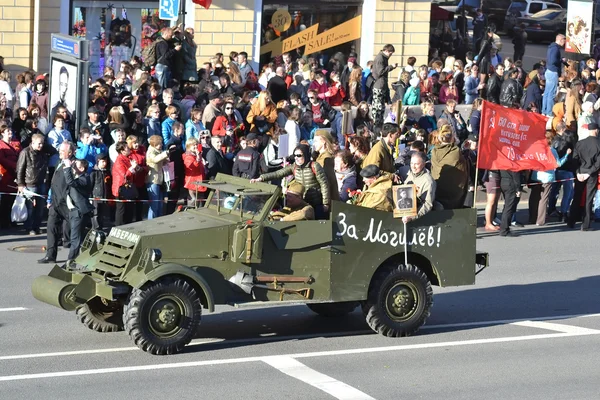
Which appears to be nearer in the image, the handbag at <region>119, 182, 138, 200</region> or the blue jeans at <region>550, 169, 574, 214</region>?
the handbag at <region>119, 182, 138, 200</region>

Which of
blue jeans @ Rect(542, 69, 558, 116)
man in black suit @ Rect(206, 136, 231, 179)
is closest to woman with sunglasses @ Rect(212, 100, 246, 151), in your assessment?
man in black suit @ Rect(206, 136, 231, 179)

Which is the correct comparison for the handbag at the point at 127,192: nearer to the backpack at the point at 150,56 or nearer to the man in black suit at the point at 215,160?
the man in black suit at the point at 215,160

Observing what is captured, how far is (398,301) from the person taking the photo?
13219 mm

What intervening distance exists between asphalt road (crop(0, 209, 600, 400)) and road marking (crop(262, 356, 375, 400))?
0.01 metres

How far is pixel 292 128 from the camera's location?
21.4 m

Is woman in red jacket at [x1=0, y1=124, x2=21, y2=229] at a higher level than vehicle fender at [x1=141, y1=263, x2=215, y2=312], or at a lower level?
higher

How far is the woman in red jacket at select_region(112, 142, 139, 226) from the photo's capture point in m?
19.0

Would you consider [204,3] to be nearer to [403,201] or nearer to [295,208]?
[295,208]

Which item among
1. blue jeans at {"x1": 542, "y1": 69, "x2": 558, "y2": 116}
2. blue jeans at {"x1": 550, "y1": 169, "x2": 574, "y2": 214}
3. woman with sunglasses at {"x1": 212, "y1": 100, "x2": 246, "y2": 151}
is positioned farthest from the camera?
blue jeans at {"x1": 542, "y1": 69, "x2": 558, "y2": 116}

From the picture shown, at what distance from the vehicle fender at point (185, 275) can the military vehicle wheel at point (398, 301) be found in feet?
6.42

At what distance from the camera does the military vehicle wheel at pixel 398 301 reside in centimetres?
1310

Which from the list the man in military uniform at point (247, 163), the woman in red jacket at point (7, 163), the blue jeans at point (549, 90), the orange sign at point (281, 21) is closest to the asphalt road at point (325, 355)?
the woman in red jacket at point (7, 163)

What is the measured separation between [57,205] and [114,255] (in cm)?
477

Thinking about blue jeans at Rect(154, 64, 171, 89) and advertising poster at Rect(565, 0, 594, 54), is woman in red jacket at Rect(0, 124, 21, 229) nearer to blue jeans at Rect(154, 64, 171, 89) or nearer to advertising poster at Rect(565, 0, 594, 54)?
blue jeans at Rect(154, 64, 171, 89)
